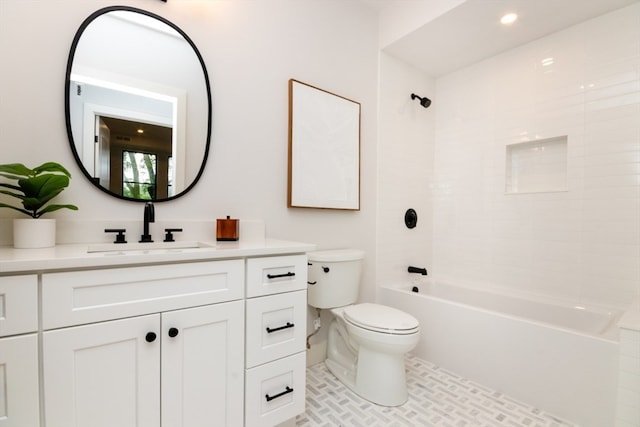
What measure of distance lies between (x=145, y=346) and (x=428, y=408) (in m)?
1.43

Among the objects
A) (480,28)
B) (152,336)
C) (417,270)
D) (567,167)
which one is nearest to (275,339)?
(152,336)

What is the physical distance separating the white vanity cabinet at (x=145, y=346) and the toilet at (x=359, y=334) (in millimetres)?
730

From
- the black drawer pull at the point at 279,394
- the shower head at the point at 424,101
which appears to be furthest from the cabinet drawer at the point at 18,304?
the shower head at the point at 424,101

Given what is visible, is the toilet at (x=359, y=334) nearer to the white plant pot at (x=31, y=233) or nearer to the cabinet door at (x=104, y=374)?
the cabinet door at (x=104, y=374)

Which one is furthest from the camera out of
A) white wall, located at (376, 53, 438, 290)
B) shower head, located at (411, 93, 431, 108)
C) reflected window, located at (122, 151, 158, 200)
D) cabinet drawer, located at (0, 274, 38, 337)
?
shower head, located at (411, 93, 431, 108)

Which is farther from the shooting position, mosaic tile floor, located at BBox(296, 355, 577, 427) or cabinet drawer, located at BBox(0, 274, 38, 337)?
mosaic tile floor, located at BBox(296, 355, 577, 427)

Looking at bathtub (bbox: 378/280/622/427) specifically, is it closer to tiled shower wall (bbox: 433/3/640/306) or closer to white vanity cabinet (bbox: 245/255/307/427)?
tiled shower wall (bbox: 433/3/640/306)

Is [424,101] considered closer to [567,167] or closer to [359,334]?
[567,167]

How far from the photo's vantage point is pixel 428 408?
1.55 m

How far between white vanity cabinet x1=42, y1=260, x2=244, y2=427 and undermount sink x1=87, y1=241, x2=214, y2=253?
0.79 ft

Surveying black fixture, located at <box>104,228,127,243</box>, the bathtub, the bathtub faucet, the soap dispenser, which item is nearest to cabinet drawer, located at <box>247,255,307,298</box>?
the soap dispenser

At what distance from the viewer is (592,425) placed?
1.40 metres

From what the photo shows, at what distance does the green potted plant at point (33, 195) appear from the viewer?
104 cm

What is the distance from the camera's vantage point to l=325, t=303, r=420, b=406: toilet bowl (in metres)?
1.52
